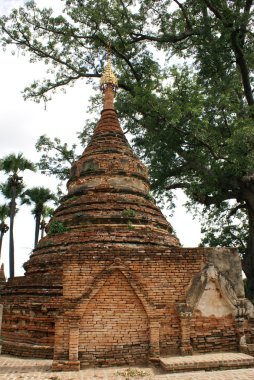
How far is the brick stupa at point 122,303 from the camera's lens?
6.85 m

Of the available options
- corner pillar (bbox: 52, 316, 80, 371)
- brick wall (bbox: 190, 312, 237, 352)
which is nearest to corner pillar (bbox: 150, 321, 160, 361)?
brick wall (bbox: 190, 312, 237, 352)

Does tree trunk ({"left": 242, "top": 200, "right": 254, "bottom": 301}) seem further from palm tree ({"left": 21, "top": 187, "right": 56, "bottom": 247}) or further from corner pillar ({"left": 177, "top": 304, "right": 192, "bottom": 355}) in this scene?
palm tree ({"left": 21, "top": 187, "right": 56, "bottom": 247})

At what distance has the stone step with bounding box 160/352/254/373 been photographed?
20.5 ft

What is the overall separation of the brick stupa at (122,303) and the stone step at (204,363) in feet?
1.25

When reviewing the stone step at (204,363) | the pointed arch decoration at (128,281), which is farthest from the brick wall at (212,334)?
the pointed arch decoration at (128,281)

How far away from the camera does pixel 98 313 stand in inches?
276

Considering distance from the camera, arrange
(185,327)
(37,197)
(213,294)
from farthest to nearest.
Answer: (37,197), (213,294), (185,327)

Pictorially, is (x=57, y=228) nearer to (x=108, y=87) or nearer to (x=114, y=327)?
(x=114, y=327)

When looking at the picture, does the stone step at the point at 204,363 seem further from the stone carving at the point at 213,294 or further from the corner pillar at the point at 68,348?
the corner pillar at the point at 68,348

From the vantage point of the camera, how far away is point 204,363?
20.8ft

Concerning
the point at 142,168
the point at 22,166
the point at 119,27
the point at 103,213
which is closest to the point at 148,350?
the point at 103,213

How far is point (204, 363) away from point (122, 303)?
1827 millimetres

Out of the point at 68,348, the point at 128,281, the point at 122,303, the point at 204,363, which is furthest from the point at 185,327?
the point at 68,348

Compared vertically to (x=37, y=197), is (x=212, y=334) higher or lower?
lower
